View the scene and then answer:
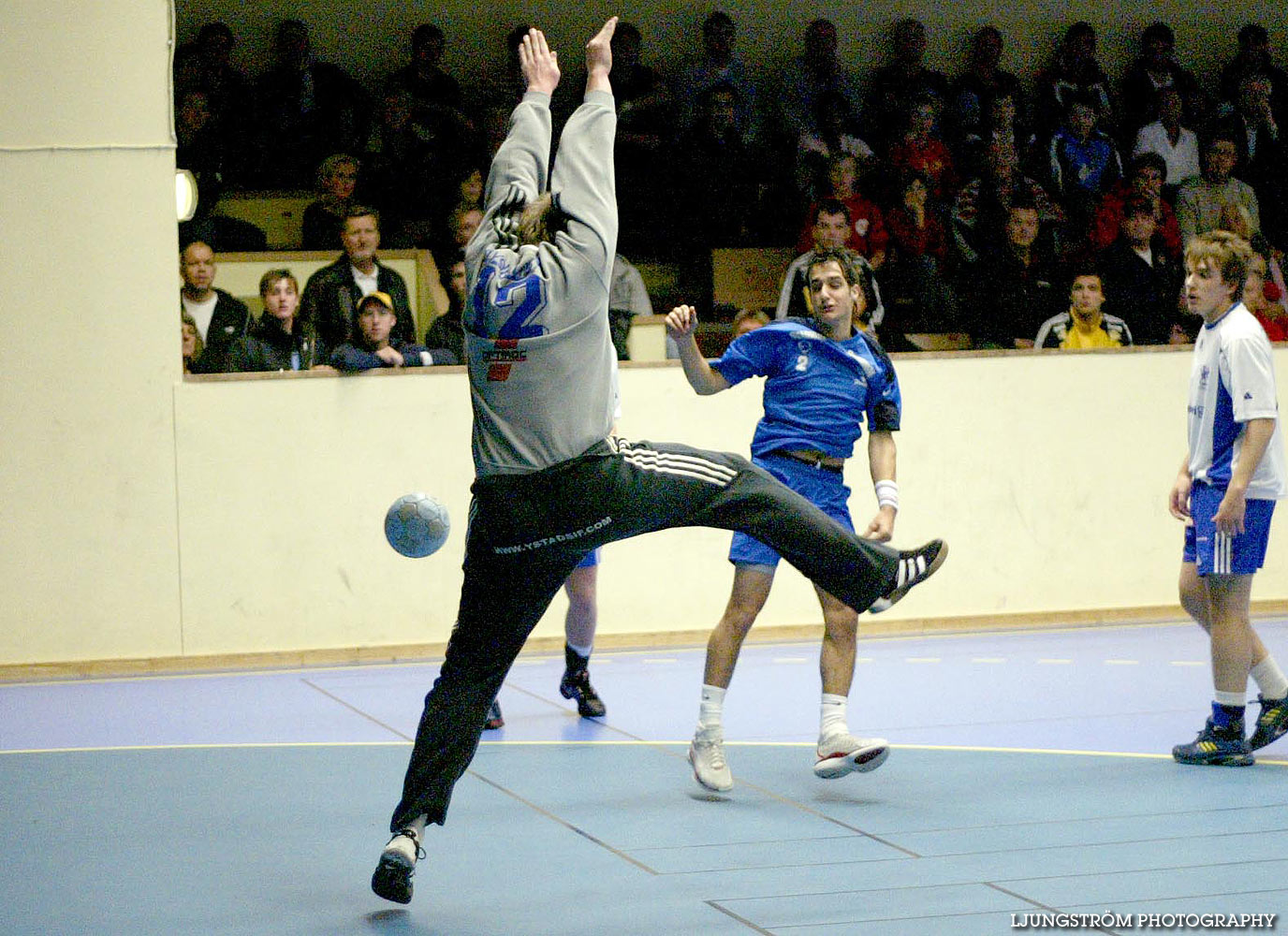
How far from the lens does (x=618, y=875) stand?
4.84 meters

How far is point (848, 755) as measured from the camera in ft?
18.9

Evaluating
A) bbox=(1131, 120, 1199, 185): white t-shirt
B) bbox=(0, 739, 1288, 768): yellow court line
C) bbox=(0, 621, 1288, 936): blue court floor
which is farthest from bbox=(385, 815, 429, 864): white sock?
bbox=(1131, 120, 1199, 185): white t-shirt

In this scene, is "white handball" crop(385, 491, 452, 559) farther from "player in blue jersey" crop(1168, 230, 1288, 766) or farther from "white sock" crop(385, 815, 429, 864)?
"player in blue jersey" crop(1168, 230, 1288, 766)

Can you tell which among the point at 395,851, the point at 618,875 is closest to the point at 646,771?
the point at 618,875

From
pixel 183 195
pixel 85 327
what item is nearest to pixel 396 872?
pixel 85 327

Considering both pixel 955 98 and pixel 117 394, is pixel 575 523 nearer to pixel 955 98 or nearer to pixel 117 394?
pixel 117 394

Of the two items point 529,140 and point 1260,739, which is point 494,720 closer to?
point 1260,739

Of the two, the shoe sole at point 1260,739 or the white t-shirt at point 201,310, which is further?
the white t-shirt at point 201,310

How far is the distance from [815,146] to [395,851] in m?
9.33

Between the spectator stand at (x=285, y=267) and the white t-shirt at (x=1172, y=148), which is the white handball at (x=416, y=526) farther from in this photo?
the white t-shirt at (x=1172, y=148)

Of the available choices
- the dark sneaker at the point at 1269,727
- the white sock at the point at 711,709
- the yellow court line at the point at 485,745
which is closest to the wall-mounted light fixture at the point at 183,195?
the yellow court line at the point at 485,745

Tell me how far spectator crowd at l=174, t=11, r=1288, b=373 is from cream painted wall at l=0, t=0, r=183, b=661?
1.04 m

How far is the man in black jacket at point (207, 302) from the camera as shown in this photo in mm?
9570

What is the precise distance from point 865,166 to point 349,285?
4836mm
